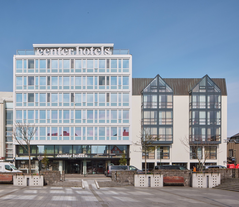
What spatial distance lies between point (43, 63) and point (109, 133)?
51.7ft

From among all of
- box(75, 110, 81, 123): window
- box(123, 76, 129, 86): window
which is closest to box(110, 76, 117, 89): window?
box(123, 76, 129, 86): window

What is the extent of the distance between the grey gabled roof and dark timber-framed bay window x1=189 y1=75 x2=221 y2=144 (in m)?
1.99

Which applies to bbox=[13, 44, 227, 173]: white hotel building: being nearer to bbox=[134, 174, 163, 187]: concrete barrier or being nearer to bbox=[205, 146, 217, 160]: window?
bbox=[205, 146, 217, 160]: window

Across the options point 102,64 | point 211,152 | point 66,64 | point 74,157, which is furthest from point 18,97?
point 211,152

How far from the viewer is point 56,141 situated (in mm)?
51000

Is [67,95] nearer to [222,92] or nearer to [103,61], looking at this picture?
[103,61]

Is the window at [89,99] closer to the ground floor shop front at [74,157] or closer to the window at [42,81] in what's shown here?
the ground floor shop front at [74,157]

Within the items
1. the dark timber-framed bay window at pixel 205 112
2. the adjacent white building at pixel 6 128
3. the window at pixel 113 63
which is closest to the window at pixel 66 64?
the window at pixel 113 63

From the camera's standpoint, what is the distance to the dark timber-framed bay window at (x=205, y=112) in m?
54.0

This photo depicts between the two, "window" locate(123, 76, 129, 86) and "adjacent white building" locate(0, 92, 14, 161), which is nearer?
"window" locate(123, 76, 129, 86)

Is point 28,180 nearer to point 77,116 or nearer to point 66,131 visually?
point 66,131

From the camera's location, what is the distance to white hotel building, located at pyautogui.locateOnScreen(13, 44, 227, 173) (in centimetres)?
5125

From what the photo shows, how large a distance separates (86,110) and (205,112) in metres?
20.2

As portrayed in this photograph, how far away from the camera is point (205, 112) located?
54312 millimetres
